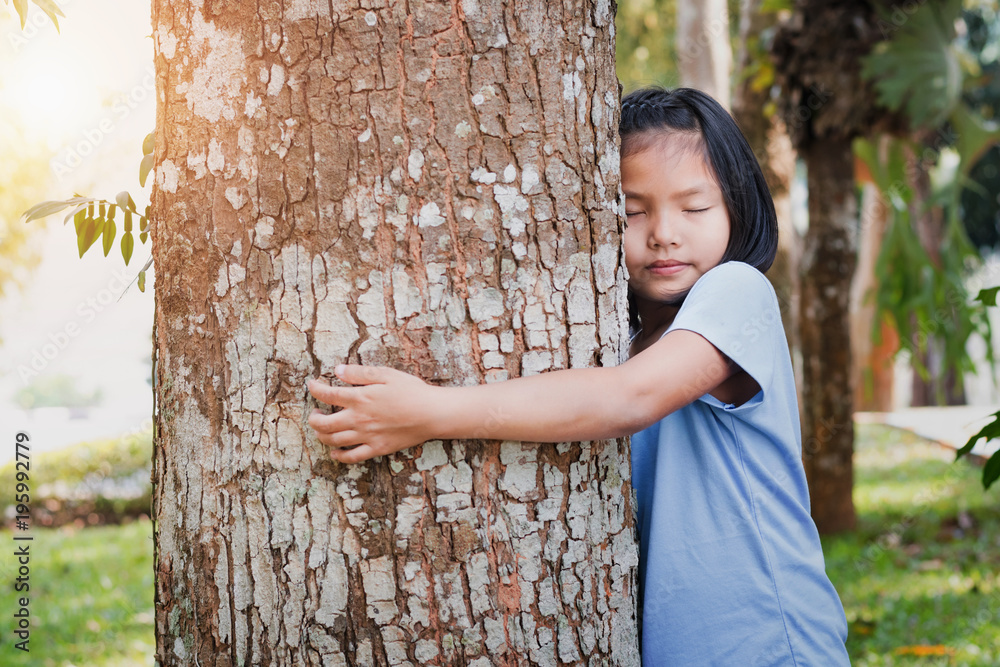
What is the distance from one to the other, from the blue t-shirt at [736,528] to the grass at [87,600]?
291 cm

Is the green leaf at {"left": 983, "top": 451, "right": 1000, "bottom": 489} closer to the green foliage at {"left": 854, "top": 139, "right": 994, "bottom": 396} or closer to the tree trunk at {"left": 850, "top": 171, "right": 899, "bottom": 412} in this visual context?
the green foliage at {"left": 854, "top": 139, "right": 994, "bottom": 396}

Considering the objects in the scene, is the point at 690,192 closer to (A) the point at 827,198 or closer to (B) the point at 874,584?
(B) the point at 874,584

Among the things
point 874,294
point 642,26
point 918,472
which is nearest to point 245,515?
point 874,294

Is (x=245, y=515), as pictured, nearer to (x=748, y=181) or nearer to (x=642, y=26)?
(x=748, y=181)

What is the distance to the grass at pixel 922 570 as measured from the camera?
346cm

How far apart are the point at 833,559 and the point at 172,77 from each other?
4.72 meters

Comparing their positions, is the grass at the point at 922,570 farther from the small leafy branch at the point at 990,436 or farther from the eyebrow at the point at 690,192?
the eyebrow at the point at 690,192

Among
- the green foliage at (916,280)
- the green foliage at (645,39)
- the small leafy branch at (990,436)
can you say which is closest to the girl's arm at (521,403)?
the small leafy branch at (990,436)

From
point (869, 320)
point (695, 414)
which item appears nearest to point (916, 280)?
point (695, 414)

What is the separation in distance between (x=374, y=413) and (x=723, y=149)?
885 mm

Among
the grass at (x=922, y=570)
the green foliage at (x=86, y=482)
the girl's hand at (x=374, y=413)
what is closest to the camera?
the girl's hand at (x=374, y=413)

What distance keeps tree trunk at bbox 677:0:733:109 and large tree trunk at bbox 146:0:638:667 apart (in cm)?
468

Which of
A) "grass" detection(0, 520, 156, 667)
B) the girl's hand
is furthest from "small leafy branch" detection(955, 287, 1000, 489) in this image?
"grass" detection(0, 520, 156, 667)

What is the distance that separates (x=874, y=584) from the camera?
4438 millimetres
